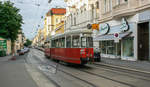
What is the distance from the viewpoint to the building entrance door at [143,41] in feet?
56.6

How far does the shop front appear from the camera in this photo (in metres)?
19.0

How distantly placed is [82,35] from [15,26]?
2447 cm

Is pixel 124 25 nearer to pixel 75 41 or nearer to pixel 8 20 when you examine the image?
pixel 75 41

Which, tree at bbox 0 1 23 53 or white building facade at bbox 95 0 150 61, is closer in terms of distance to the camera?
white building facade at bbox 95 0 150 61

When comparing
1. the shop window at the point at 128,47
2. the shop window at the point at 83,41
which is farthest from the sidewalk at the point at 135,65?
the shop window at the point at 83,41

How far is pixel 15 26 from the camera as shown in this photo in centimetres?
3406

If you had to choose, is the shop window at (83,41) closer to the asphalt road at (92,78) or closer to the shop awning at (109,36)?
the asphalt road at (92,78)

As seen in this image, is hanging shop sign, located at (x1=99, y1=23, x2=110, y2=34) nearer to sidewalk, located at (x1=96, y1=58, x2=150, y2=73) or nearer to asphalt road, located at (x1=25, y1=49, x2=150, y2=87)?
sidewalk, located at (x1=96, y1=58, x2=150, y2=73)

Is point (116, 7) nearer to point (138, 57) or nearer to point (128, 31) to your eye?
point (128, 31)

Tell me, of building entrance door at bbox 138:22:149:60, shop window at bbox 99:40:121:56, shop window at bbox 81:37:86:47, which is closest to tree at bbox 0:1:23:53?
shop window at bbox 99:40:121:56

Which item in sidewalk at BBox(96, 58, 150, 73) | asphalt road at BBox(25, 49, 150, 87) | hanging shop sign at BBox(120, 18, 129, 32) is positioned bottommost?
asphalt road at BBox(25, 49, 150, 87)

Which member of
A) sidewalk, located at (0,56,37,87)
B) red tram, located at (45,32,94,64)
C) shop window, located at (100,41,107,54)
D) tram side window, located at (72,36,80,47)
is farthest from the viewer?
shop window, located at (100,41,107,54)

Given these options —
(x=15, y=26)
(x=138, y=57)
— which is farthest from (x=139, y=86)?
(x=15, y=26)

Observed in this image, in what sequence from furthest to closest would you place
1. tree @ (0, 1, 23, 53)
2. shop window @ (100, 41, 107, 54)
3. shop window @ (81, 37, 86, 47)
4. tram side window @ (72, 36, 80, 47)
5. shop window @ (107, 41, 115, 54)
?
tree @ (0, 1, 23, 53), shop window @ (100, 41, 107, 54), shop window @ (107, 41, 115, 54), tram side window @ (72, 36, 80, 47), shop window @ (81, 37, 86, 47)
